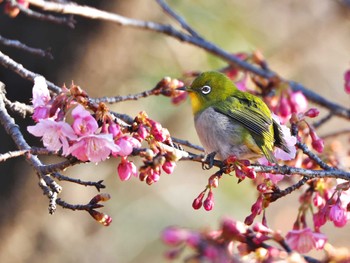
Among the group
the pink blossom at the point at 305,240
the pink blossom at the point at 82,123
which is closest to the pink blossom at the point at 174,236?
the pink blossom at the point at 82,123

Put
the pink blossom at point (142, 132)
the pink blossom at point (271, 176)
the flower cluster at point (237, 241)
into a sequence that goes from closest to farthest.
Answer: the flower cluster at point (237, 241), the pink blossom at point (142, 132), the pink blossom at point (271, 176)

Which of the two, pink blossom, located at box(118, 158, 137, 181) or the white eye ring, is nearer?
pink blossom, located at box(118, 158, 137, 181)

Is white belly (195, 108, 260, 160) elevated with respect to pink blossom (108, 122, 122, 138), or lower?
elevated

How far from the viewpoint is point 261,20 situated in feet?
29.1

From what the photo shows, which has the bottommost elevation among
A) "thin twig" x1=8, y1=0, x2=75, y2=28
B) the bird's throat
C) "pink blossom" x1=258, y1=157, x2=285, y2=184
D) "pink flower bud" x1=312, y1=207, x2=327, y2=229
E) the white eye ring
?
"pink flower bud" x1=312, y1=207, x2=327, y2=229

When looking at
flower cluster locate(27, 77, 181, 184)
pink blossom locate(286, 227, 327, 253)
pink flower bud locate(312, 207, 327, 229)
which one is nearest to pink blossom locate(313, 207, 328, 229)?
pink flower bud locate(312, 207, 327, 229)

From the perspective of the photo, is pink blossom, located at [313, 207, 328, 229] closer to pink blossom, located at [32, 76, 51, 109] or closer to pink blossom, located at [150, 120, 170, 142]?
pink blossom, located at [150, 120, 170, 142]

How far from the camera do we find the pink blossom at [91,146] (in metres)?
2.46

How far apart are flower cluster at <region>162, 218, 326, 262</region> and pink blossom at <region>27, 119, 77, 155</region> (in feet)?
1.95

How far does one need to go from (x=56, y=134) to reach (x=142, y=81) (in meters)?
4.95

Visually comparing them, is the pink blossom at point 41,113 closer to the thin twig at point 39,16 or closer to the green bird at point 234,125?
the thin twig at point 39,16

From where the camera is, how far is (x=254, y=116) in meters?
3.68

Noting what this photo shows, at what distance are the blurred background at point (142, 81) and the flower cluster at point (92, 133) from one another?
2175mm

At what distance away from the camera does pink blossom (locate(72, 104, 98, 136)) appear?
8.21ft
